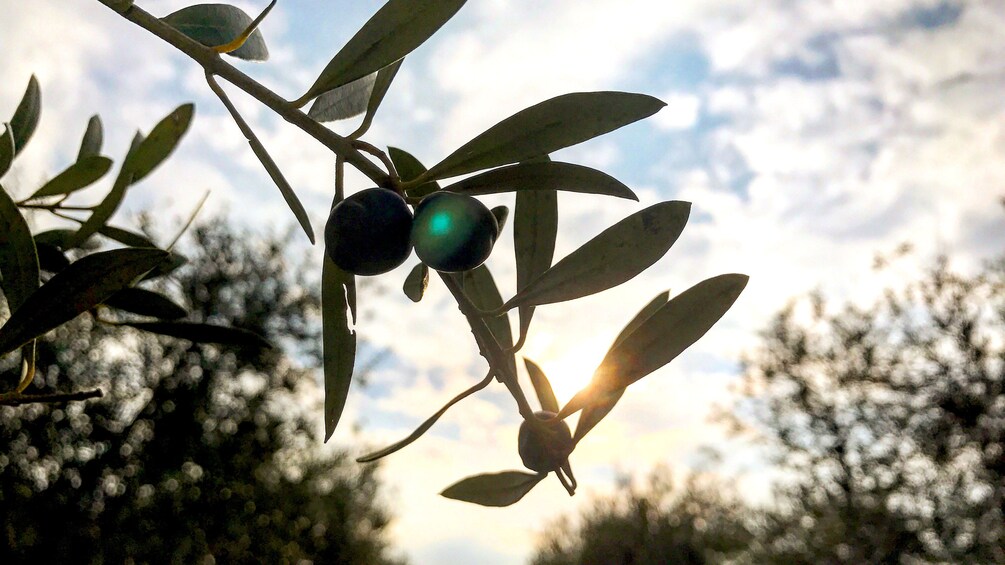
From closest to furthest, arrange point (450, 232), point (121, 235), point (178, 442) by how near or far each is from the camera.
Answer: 1. point (450, 232)
2. point (121, 235)
3. point (178, 442)

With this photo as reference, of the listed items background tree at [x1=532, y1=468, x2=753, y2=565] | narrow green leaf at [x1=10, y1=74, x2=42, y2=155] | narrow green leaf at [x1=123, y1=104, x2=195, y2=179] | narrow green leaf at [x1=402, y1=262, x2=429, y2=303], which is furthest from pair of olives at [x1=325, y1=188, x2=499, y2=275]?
background tree at [x1=532, y1=468, x2=753, y2=565]

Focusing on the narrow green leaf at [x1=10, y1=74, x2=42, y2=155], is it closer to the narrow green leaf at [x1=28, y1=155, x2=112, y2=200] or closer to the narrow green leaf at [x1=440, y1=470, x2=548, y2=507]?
the narrow green leaf at [x1=28, y1=155, x2=112, y2=200]

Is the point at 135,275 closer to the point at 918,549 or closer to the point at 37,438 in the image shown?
the point at 37,438

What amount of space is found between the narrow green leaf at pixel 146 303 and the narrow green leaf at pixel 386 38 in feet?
1.55

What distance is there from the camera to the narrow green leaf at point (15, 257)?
2.21 feet

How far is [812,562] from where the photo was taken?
50.9 ft

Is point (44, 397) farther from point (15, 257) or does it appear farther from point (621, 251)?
point (621, 251)

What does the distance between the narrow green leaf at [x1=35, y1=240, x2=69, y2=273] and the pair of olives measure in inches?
18.6

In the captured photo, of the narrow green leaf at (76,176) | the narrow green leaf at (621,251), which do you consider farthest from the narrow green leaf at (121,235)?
the narrow green leaf at (621,251)

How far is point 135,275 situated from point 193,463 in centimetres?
1421

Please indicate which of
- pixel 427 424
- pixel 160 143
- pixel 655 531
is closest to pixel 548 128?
pixel 427 424

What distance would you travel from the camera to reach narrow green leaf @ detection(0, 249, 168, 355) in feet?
1.99

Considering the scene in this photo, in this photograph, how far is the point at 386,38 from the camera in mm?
604

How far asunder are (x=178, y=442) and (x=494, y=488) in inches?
573
